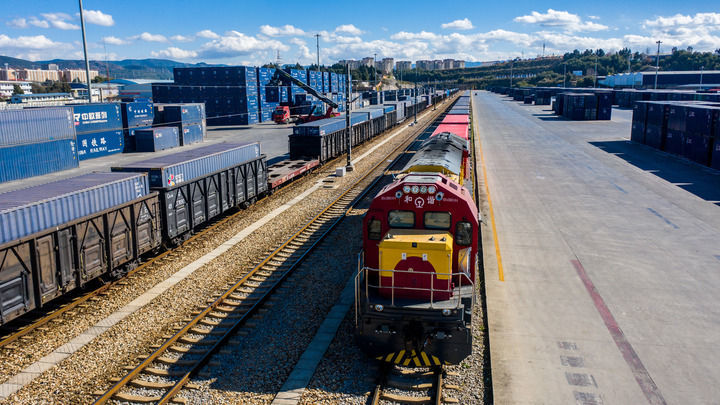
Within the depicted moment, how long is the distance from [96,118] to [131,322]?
40.5 metres

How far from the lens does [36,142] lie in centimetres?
3788

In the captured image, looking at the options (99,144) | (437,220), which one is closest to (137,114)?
(99,144)

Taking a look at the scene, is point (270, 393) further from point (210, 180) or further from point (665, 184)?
point (665, 184)

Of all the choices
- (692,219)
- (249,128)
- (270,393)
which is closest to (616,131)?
(692,219)

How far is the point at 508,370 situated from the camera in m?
10.9

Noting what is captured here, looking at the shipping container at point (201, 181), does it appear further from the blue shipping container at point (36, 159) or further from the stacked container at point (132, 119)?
the stacked container at point (132, 119)

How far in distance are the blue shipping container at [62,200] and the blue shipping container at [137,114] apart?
123ft

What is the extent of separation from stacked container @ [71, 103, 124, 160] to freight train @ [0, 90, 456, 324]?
91.9 feet

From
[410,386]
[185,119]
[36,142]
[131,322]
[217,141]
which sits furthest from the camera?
[217,141]

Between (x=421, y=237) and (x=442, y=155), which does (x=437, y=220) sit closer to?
(x=421, y=237)

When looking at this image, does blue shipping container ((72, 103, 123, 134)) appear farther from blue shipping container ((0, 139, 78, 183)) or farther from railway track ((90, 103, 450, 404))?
railway track ((90, 103, 450, 404))

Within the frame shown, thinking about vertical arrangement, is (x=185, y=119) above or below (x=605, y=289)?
above

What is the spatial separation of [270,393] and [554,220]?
55.0 feet

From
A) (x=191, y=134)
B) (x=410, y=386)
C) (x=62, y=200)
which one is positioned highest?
(x=62, y=200)
